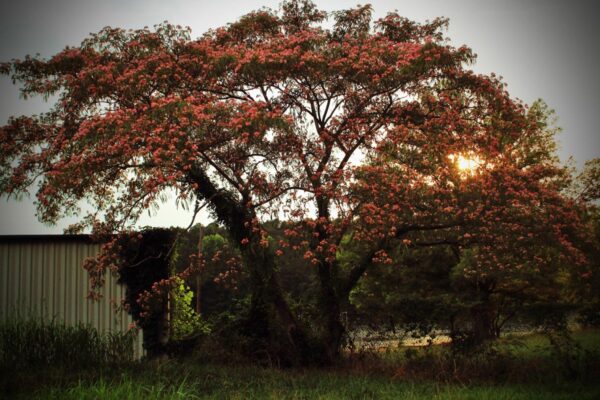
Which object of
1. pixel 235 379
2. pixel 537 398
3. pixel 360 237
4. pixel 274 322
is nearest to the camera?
pixel 537 398

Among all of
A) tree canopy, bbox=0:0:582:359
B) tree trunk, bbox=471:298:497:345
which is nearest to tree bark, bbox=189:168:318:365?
tree canopy, bbox=0:0:582:359

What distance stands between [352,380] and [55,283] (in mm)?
7476

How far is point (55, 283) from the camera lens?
42.4ft

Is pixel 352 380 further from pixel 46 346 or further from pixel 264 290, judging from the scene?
pixel 46 346

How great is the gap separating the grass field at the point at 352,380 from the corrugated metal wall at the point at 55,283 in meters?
2.48

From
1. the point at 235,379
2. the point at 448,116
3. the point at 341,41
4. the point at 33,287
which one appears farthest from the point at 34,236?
the point at 448,116

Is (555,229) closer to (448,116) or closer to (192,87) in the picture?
(448,116)

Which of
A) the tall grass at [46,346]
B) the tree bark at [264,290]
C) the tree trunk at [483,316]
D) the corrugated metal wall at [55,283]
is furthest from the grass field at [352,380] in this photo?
the tree trunk at [483,316]

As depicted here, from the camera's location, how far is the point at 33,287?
12.9 m

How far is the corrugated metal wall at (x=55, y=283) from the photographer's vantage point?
12.8m

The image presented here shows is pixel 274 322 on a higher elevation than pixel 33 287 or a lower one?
lower

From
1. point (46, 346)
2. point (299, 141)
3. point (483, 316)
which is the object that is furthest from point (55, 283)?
point (483, 316)

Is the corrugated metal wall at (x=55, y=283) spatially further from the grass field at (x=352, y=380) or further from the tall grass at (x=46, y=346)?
the tall grass at (x=46, y=346)

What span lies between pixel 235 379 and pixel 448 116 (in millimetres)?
6769
